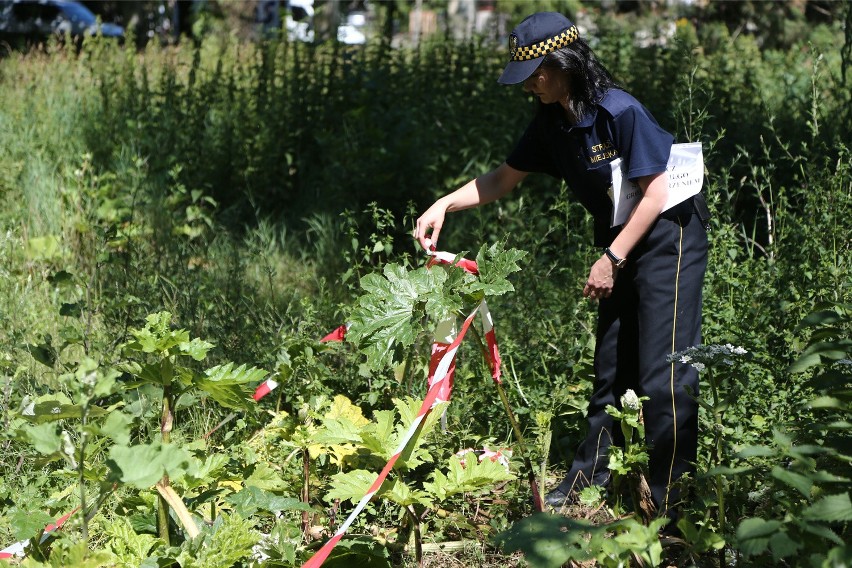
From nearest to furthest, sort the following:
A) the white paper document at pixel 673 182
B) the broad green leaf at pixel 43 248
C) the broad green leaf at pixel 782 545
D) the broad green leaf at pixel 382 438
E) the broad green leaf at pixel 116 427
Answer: the broad green leaf at pixel 782 545, the broad green leaf at pixel 116 427, the broad green leaf at pixel 382 438, the white paper document at pixel 673 182, the broad green leaf at pixel 43 248

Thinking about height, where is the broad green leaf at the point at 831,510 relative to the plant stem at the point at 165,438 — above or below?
above

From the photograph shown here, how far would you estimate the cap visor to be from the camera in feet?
10.2

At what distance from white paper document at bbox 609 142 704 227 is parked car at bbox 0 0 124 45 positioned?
12290 millimetres

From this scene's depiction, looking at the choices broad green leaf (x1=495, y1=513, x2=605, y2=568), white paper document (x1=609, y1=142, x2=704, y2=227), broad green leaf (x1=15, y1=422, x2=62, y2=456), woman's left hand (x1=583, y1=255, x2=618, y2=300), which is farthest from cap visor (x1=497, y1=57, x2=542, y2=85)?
broad green leaf (x1=15, y1=422, x2=62, y2=456)

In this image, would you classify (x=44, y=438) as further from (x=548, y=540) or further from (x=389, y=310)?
(x=548, y=540)

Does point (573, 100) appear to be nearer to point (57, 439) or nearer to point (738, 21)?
point (57, 439)

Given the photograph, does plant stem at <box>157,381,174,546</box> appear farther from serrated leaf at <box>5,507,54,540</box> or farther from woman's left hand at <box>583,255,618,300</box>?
woman's left hand at <box>583,255,618,300</box>

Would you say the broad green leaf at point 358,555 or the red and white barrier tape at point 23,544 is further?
the broad green leaf at point 358,555

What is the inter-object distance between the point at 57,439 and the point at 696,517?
2090mm

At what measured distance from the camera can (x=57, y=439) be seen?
91.3 inches

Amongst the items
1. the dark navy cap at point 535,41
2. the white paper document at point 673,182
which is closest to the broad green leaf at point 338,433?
the white paper document at point 673,182

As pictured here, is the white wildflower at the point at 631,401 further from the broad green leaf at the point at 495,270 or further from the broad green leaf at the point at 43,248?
the broad green leaf at the point at 43,248

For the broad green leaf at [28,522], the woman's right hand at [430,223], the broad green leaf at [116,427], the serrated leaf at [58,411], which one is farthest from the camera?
the woman's right hand at [430,223]

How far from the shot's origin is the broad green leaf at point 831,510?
2.12m
